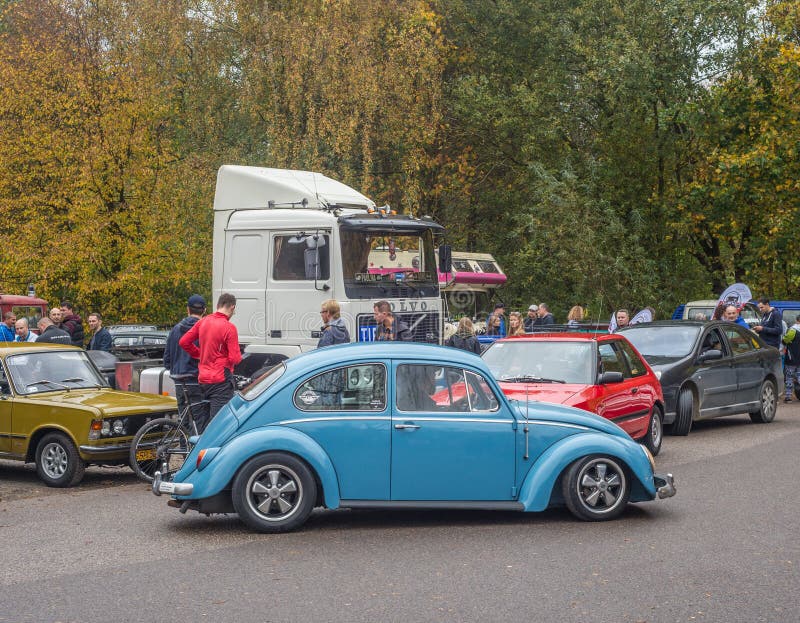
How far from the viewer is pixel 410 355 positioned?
350 inches

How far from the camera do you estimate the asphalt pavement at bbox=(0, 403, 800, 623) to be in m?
6.43

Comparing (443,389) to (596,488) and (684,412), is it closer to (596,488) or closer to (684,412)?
(596,488)

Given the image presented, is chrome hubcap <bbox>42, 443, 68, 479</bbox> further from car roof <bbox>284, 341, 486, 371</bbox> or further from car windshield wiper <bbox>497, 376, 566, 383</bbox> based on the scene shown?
car windshield wiper <bbox>497, 376, 566, 383</bbox>

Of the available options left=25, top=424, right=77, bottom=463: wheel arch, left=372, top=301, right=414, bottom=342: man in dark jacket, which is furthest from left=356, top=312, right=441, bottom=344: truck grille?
left=25, top=424, right=77, bottom=463: wheel arch

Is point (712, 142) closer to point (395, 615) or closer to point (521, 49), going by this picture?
point (521, 49)

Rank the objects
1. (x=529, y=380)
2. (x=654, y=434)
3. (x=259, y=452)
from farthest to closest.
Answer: (x=654, y=434) < (x=529, y=380) < (x=259, y=452)

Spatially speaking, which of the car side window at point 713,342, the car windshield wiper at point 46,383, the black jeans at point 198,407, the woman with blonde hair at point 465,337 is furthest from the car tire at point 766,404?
the car windshield wiper at point 46,383

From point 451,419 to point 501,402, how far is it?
1.52 feet

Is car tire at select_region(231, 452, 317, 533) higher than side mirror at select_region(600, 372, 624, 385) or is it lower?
lower

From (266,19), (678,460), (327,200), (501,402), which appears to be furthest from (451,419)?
(266,19)

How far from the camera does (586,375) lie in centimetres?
1237

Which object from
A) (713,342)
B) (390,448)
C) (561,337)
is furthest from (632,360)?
(390,448)

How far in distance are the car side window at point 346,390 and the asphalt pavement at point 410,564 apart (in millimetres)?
995

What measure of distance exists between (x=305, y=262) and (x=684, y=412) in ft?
18.7
